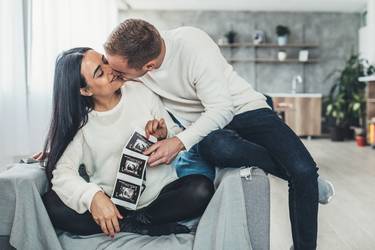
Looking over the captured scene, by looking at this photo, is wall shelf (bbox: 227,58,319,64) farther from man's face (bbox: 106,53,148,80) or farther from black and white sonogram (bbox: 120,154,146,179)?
black and white sonogram (bbox: 120,154,146,179)

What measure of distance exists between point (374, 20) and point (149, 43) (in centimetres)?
627

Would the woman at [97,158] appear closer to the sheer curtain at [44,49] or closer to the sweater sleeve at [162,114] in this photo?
the sweater sleeve at [162,114]

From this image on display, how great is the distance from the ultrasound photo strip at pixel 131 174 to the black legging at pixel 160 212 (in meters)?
0.08

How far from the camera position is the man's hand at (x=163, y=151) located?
1539 mm

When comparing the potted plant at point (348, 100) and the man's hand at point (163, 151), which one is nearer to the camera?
the man's hand at point (163, 151)

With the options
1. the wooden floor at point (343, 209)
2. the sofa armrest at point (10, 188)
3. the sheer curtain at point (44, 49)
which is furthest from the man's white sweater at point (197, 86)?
the sheer curtain at point (44, 49)

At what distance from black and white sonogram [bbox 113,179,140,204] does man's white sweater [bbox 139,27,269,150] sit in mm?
232

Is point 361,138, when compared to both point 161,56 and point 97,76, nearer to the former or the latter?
point 161,56

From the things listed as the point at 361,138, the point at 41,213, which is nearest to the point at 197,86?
the point at 41,213

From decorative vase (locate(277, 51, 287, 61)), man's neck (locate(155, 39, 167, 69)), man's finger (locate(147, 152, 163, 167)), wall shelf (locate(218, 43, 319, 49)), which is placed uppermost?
wall shelf (locate(218, 43, 319, 49))

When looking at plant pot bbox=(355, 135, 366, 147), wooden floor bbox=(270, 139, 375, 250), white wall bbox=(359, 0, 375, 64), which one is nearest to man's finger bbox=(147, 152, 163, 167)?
wooden floor bbox=(270, 139, 375, 250)

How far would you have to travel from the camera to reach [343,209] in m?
2.98

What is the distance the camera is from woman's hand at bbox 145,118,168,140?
63.3 inches

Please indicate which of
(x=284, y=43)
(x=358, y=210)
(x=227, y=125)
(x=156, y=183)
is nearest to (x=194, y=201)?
(x=156, y=183)
